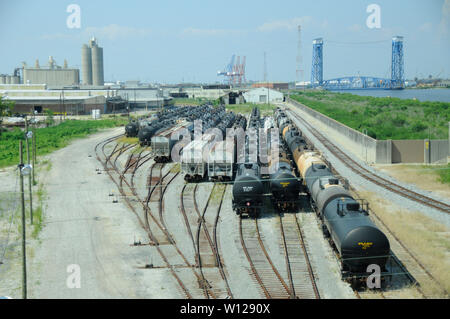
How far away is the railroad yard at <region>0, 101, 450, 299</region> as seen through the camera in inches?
714

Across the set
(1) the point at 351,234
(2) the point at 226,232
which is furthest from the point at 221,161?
(1) the point at 351,234

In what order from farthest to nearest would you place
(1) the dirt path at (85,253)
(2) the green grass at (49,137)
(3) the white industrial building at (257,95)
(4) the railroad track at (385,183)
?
(3) the white industrial building at (257,95), (2) the green grass at (49,137), (4) the railroad track at (385,183), (1) the dirt path at (85,253)

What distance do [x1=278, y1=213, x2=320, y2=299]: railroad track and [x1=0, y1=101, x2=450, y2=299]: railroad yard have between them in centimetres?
6

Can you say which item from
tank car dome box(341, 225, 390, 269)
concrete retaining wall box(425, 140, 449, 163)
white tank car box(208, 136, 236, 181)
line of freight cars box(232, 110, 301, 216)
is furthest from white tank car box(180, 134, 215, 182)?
concrete retaining wall box(425, 140, 449, 163)

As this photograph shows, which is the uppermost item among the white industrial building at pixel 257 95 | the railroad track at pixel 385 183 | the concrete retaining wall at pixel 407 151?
the white industrial building at pixel 257 95

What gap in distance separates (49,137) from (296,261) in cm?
5320

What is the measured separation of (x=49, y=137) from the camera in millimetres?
66062

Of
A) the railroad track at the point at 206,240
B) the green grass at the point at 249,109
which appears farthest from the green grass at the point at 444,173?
the green grass at the point at 249,109

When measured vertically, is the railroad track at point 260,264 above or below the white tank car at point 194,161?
below

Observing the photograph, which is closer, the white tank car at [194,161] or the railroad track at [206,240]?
the railroad track at [206,240]

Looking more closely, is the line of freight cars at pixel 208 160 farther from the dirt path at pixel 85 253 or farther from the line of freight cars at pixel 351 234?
the line of freight cars at pixel 351 234

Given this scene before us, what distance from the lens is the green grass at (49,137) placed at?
52.9 m

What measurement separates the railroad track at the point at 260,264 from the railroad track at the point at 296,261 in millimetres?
452

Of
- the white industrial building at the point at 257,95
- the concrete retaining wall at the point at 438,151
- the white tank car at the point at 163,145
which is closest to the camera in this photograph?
the concrete retaining wall at the point at 438,151
